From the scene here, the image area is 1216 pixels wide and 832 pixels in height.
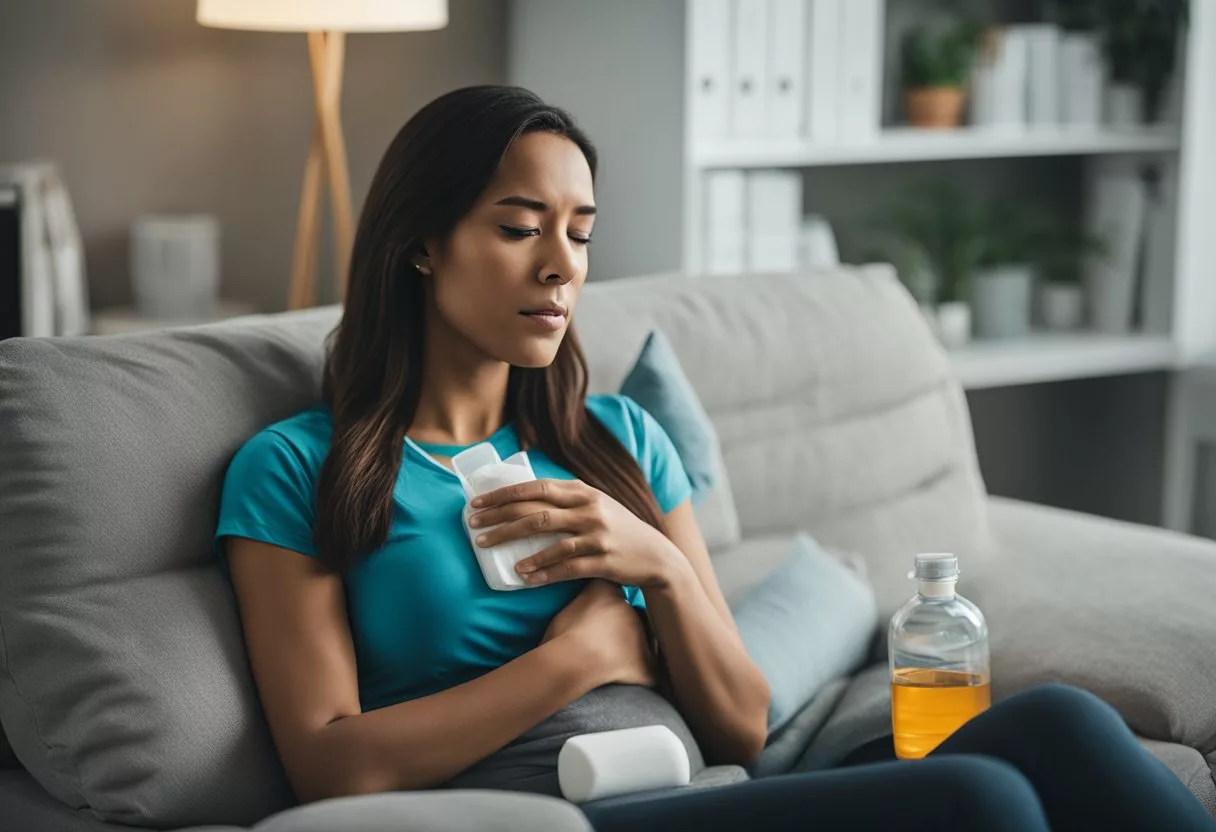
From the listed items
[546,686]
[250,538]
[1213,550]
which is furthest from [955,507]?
[250,538]

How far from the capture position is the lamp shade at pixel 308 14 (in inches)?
98.6

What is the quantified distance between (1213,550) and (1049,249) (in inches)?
57.4

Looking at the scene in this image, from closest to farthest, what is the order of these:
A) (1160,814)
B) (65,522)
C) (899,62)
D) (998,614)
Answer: (1160,814), (65,522), (998,614), (899,62)

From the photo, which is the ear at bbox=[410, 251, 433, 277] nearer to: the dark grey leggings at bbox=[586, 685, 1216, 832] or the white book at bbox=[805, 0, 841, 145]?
the dark grey leggings at bbox=[586, 685, 1216, 832]

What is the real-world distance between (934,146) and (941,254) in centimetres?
32

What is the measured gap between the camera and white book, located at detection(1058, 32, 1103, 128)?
10.8ft

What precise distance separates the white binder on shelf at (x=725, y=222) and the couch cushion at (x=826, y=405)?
1.64 feet

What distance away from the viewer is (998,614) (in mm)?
1928

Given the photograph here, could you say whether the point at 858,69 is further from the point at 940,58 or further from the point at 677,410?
the point at 677,410

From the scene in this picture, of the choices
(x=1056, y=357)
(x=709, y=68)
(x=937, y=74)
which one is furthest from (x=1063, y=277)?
(x=709, y=68)

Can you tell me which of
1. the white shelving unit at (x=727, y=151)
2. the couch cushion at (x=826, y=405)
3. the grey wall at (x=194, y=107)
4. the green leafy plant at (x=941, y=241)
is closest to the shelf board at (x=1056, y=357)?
the white shelving unit at (x=727, y=151)

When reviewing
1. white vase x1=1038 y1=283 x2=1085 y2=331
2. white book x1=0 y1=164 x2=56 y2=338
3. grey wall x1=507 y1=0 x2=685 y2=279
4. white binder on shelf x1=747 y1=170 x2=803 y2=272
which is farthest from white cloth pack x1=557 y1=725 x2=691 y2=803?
white vase x1=1038 y1=283 x2=1085 y2=331

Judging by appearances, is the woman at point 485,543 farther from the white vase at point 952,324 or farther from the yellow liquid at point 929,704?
the white vase at point 952,324

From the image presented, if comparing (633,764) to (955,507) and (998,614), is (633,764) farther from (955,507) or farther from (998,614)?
(955,507)
